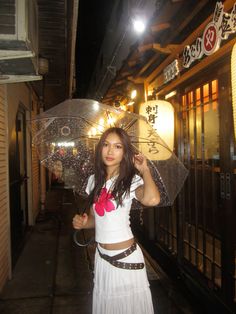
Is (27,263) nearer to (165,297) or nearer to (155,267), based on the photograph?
(155,267)

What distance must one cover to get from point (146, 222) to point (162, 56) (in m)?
4.57

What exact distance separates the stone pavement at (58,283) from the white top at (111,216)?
8.63ft

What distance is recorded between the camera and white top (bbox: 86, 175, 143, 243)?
3043 mm

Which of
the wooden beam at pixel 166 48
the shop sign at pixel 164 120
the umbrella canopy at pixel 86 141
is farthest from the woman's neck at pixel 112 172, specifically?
the wooden beam at pixel 166 48

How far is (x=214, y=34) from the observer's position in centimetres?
412

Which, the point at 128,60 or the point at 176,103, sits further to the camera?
the point at 128,60

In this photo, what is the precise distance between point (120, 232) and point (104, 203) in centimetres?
33

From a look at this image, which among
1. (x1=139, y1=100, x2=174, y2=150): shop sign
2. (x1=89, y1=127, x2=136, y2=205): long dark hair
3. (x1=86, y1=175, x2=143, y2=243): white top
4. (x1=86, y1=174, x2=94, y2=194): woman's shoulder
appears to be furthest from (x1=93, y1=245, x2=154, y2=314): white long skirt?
(x1=139, y1=100, x2=174, y2=150): shop sign

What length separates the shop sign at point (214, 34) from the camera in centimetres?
370

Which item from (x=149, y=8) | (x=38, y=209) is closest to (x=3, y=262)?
(x=38, y=209)

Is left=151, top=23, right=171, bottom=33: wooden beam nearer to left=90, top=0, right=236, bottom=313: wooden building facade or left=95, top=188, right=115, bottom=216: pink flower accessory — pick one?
left=90, top=0, right=236, bottom=313: wooden building facade

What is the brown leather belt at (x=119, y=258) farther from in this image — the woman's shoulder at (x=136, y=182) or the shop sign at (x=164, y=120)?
the shop sign at (x=164, y=120)

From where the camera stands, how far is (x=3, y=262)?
579cm

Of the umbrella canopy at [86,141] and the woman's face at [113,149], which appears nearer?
the woman's face at [113,149]
